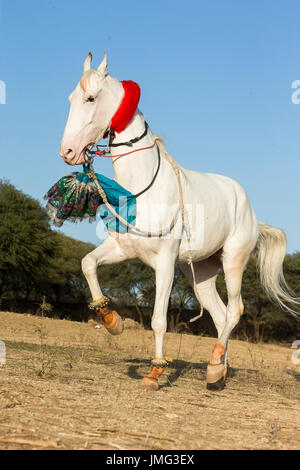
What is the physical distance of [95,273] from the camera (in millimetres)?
5715

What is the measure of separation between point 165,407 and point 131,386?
94 cm

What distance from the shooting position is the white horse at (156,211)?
17.3 feet

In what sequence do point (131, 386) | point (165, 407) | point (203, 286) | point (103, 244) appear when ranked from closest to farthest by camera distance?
point (165, 407) < point (131, 386) < point (103, 244) < point (203, 286)

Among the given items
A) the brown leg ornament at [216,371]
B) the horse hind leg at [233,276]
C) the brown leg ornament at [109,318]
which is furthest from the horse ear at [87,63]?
the brown leg ornament at [216,371]

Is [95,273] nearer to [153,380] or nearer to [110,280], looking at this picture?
[153,380]

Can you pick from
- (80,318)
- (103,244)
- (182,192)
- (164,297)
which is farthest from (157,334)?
(80,318)

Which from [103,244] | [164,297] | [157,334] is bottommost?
[157,334]

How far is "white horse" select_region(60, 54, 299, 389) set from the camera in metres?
5.29

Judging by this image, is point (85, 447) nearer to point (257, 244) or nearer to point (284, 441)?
point (284, 441)

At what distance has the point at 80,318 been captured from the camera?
99.0ft

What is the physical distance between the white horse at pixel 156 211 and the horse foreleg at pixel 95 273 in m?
0.01

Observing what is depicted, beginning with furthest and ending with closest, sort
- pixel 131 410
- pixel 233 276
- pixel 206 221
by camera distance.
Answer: pixel 233 276 → pixel 206 221 → pixel 131 410

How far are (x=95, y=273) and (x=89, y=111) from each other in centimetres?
161

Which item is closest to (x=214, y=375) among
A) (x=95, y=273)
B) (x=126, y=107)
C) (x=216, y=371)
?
(x=216, y=371)
